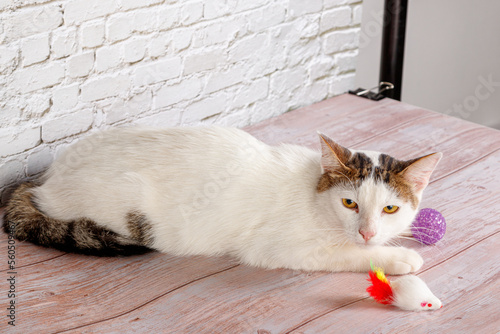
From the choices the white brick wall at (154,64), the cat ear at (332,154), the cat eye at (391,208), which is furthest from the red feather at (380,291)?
the white brick wall at (154,64)

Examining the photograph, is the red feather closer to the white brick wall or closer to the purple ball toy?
the purple ball toy

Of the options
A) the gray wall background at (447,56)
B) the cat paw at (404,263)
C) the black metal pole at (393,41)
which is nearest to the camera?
the cat paw at (404,263)

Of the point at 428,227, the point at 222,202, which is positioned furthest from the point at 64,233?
the point at 428,227

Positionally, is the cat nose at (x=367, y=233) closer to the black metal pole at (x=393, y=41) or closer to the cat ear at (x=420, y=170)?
the cat ear at (x=420, y=170)

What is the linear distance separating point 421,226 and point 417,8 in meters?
1.57

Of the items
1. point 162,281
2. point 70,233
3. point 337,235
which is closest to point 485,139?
point 337,235

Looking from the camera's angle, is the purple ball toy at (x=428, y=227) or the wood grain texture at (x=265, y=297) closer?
the wood grain texture at (x=265, y=297)

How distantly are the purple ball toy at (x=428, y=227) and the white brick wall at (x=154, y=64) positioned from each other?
2.97 ft

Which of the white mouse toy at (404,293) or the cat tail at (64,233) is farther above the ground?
the cat tail at (64,233)

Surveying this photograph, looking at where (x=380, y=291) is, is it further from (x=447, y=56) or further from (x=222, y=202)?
(x=447, y=56)

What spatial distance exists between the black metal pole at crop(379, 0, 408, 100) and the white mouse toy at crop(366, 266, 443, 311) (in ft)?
4.43

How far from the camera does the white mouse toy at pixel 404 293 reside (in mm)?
1360

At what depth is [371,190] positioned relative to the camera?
4.52 ft

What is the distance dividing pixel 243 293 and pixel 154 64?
0.88 m
